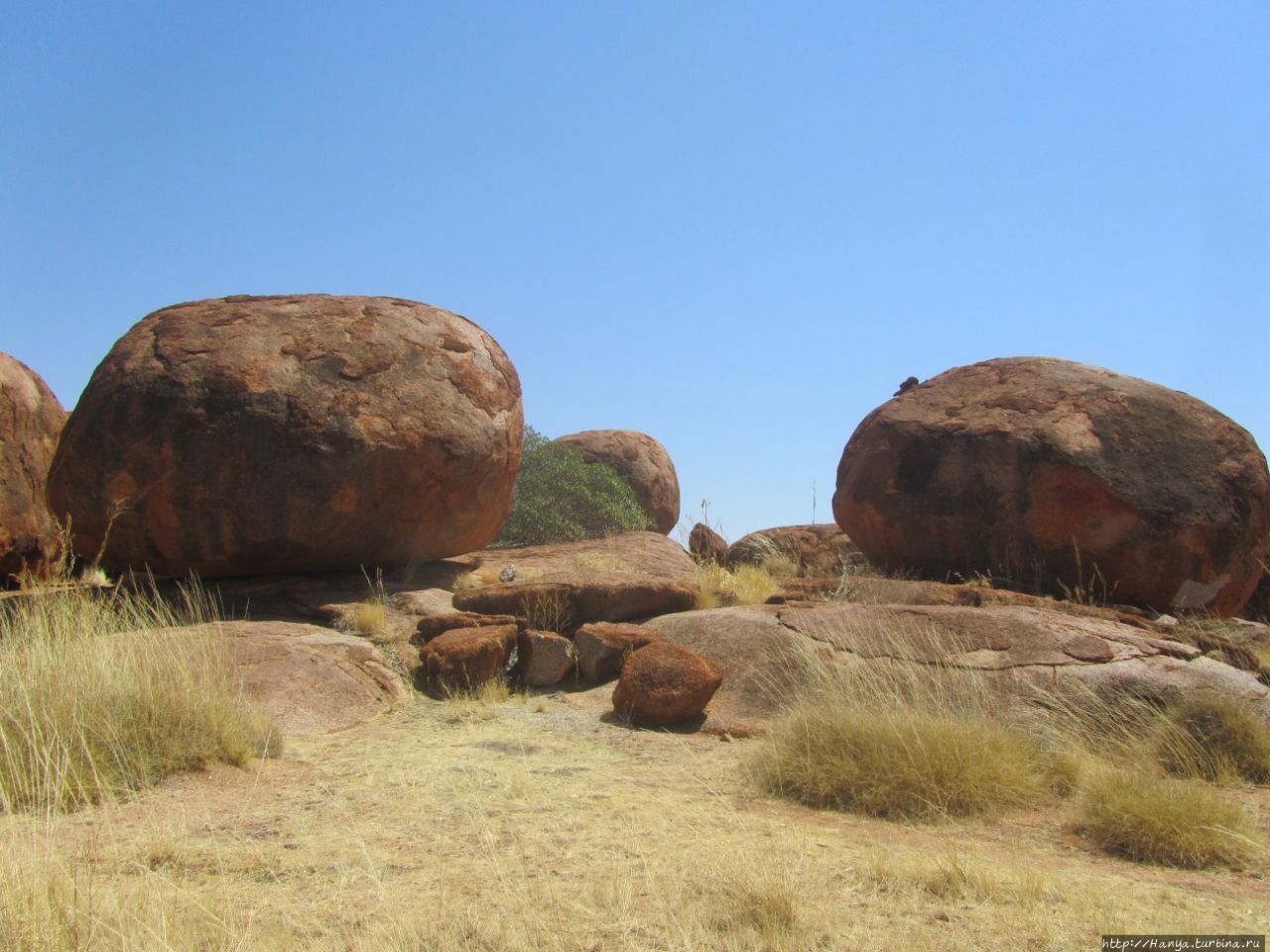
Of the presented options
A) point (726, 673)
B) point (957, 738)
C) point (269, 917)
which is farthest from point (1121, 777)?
point (269, 917)

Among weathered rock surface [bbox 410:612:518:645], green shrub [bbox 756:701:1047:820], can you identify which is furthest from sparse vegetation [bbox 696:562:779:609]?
green shrub [bbox 756:701:1047:820]

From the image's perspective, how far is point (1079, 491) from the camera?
8531mm

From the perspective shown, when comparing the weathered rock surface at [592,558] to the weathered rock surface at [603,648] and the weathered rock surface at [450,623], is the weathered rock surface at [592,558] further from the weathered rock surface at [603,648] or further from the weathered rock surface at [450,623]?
the weathered rock surface at [603,648]

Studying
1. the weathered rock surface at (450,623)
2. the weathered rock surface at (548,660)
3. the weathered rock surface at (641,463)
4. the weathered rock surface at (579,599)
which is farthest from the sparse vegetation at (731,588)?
the weathered rock surface at (641,463)

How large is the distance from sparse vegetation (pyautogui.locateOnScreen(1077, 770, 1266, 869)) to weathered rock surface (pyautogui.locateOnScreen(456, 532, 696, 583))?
5.58 meters

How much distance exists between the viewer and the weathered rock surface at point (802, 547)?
12.9m

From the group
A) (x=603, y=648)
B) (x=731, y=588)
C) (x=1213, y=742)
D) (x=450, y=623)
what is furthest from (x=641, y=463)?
(x=1213, y=742)

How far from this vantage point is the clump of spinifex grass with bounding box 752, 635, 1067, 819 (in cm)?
485

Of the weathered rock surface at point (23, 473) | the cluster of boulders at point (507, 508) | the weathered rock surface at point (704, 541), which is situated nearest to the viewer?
the cluster of boulders at point (507, 508)

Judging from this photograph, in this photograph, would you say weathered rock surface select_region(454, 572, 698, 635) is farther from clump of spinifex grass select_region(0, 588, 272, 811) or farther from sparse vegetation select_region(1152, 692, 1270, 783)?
sparse vegetation select_region(1152, 692, 1270, 783)

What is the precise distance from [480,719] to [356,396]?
9.24ft

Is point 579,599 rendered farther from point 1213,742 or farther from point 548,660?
point 1213,742

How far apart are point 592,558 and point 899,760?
5.97m

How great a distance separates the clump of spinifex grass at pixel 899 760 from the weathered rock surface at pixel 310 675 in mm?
2565
